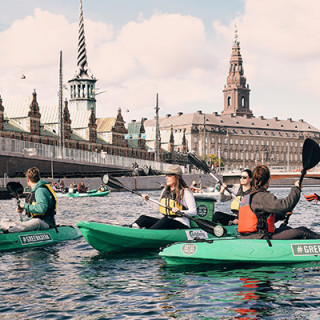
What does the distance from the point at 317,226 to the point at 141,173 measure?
54173 millimetres

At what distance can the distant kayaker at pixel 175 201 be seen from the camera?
1165 centimetres

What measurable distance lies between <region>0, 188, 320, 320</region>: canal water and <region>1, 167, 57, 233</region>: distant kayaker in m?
1.26

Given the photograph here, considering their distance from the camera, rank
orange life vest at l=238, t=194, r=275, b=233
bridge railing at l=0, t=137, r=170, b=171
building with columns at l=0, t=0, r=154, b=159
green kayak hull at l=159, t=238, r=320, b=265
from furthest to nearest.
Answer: building with columns at l=0, t=0, r=154, b=159, bridge railing at l=0, t=137, r=170, b=171, green kayak hull at l=159, t=238, r=320, b=265, orange life vest at l=238, t=194, r=275, b=233

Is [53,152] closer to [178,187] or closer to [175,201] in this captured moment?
[175,201]

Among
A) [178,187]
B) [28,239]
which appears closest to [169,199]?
[178,187]

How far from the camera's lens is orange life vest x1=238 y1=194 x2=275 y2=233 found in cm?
991

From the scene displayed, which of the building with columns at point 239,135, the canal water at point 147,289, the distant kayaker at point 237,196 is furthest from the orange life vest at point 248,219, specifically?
the building with columns at point 239,135

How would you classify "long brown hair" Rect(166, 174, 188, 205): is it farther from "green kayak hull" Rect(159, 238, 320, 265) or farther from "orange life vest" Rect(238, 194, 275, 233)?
"orange life vest" Rect(238, 194, 275, 233)

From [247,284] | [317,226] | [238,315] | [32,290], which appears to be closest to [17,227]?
[32,290]

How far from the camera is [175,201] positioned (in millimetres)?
11891

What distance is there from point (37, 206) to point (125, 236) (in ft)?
7.64

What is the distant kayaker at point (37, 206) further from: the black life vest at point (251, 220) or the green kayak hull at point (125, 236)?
the black life vest at point (251, 220)

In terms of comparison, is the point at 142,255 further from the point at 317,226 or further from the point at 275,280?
the point at 317,226

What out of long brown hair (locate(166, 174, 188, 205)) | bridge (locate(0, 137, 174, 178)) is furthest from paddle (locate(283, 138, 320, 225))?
bridge (locate(0, 137, 174, 178))
